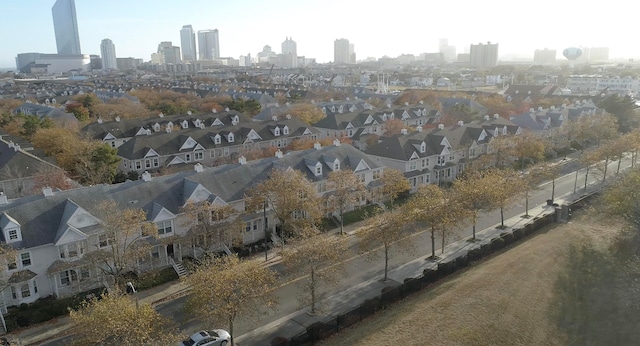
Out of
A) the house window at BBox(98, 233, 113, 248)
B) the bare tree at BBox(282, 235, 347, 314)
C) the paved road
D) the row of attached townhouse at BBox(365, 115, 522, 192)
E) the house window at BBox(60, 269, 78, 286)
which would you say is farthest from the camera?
the row of attached townhouse at BBox(365, 115, 522, 192)

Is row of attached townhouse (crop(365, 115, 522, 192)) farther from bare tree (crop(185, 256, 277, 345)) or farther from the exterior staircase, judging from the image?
bare tree (crop(185, 256, 277, 345))

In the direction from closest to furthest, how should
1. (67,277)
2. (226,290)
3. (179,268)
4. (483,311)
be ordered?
(226,290)
(483,311)
(67,277)
(179,268)

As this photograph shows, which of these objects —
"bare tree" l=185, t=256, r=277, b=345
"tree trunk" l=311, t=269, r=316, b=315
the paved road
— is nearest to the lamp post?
the paved road

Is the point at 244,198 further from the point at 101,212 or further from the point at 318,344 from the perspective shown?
the point at 318,344

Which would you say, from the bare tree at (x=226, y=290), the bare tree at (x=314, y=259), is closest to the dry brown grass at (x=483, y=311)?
the bare tree at (x=314, y=259)

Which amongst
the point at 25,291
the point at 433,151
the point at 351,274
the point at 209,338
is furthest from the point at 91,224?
the point at 433,151

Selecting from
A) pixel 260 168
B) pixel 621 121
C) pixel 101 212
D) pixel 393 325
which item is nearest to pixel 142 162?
pixel 260 168

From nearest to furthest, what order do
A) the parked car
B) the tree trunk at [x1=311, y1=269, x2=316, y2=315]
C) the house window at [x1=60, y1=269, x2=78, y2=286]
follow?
the parked car, the tree trunk at [x1=311, y1=269, x2=316, y2=315], the house window at [x1=60, y1=269, x2=78, y2=286]

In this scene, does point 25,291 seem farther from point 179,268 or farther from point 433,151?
point 433,151
